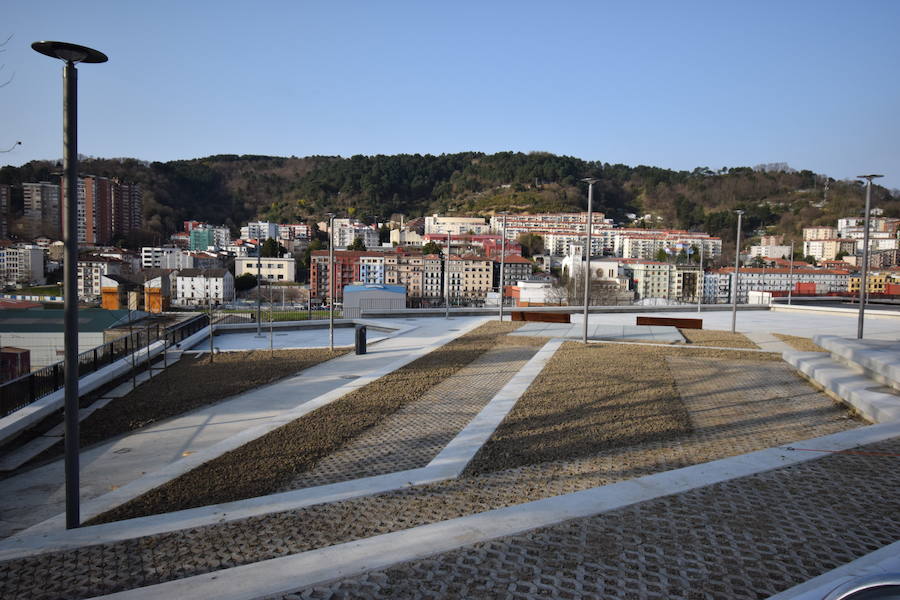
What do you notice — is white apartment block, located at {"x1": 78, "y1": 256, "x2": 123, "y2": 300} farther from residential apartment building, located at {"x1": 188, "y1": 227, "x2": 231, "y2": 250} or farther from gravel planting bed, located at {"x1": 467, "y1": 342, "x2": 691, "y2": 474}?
gravel planting bed, located at {"x1": 467, "y1": 342, "x2": 691, "y2": 474}

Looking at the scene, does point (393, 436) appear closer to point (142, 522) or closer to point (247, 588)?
point (142, 522)

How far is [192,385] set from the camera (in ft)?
41.0

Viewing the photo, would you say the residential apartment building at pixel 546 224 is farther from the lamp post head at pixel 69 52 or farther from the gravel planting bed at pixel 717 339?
the lamp post head at pixel 69 52

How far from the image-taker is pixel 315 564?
415 centimetres

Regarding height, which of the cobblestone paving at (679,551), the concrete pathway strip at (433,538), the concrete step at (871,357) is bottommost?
the concrete pathway strip at (433,538)

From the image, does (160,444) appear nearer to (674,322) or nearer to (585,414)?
(585,414)

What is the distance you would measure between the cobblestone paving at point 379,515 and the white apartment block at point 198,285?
74.0 metres

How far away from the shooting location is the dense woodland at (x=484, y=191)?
144375mm

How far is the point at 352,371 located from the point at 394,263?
247 feet

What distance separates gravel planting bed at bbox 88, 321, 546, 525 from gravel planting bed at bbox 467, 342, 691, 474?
79.7 inches

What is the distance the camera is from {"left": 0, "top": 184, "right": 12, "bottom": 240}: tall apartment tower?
87.1ft

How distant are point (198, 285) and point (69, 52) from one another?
7704 cm

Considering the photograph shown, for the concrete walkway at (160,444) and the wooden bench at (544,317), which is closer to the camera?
the concrete walkway at (160,444)

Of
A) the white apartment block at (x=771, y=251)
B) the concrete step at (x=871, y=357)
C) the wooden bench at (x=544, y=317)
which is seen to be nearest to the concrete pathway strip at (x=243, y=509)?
the concrete step at (x=871, y=357)
